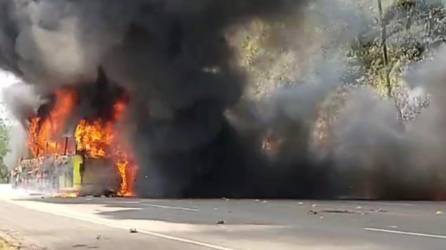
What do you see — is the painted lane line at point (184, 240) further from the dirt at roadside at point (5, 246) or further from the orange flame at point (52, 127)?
the orange flame at point (52, 127)

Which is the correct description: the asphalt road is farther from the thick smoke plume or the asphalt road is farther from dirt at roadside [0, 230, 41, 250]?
the thick smoke plume

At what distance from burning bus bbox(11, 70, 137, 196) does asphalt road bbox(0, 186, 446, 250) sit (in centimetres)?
1039

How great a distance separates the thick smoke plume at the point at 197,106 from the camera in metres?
28.3

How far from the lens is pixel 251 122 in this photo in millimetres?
30797

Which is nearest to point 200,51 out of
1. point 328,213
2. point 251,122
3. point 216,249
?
point 251,122

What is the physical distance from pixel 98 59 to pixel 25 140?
37.9ft

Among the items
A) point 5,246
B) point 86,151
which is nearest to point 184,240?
point 5,246

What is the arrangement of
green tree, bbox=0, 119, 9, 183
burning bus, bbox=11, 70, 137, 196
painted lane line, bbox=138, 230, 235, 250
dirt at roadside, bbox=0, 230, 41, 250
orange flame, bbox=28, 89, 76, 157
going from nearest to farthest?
painted lane line, bbox=138, 230, 235, 250, dirt at roadside, bbox=0, 230, 41, 250, burning bus, bbox=11, 70, 137, 196, orange flame, bbox=28, 89, 76, 157, green tree, bbox=0, 119, 9, 183

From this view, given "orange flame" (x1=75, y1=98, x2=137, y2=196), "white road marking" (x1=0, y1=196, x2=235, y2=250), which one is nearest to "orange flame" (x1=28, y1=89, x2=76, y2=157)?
"orange flame" (x1=75, y1=98, x2=137, y2=196)

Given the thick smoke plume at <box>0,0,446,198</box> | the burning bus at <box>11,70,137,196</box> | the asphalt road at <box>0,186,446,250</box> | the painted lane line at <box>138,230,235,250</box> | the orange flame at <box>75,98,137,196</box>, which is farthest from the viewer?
the orange flame at <box>75,98,137,196</box>

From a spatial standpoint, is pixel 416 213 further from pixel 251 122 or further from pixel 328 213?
pixel 251 122

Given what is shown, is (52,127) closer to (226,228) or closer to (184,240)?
(226,228)

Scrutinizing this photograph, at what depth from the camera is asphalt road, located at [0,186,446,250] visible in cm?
1081

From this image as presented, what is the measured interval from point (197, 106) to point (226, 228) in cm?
1610
